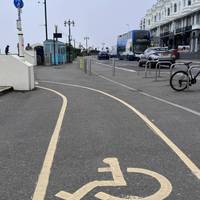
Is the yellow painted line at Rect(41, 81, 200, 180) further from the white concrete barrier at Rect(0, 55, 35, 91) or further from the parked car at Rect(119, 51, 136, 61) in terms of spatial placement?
the parked car at Rect(119, 51, 136, 61)

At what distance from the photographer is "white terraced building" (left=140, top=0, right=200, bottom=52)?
234 feet

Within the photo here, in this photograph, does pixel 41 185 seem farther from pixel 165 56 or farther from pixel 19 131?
pixel 165 56

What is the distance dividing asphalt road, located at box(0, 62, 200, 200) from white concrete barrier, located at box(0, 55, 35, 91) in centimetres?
434

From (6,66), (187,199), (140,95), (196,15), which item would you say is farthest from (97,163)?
(196,15)

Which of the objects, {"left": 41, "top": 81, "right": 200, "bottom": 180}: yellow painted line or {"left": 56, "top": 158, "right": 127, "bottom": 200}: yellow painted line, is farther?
{"left": 41, "top": 81, "right": 200, "bottom": 180}: yellow painted line

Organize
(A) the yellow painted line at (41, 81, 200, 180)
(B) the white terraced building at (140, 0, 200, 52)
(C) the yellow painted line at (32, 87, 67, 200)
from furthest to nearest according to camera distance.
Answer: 1. (B) the white terraced building at (140, 0, 200, 52)
2. (A) the yellow painted line at (41, 81, 200, 180)
3. (C) the yellow painted line at (32, 87, 67, 200)

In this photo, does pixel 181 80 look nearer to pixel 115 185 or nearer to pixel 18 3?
pixel 18 3

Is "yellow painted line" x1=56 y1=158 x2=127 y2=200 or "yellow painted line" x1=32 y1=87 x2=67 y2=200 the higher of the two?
"yellow painted line" x1=56 y1=158 x2=127 y2=200

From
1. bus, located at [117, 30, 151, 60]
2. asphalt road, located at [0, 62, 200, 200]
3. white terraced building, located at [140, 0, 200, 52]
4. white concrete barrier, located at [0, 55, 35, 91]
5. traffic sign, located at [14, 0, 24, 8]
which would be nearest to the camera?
asphalt road, located at [0, 62, 200, 200]

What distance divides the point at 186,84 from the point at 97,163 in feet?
33.5

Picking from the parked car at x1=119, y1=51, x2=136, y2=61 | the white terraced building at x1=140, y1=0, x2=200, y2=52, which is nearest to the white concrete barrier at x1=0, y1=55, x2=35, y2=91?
the parked car at x1=119, y1=51, x2=136, y2=61

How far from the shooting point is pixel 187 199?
4414 mm

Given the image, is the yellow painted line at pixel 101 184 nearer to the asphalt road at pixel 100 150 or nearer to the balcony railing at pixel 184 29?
the asphalt road at pixel 100 150

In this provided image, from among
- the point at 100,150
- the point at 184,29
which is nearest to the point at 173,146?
the point at 100,150
